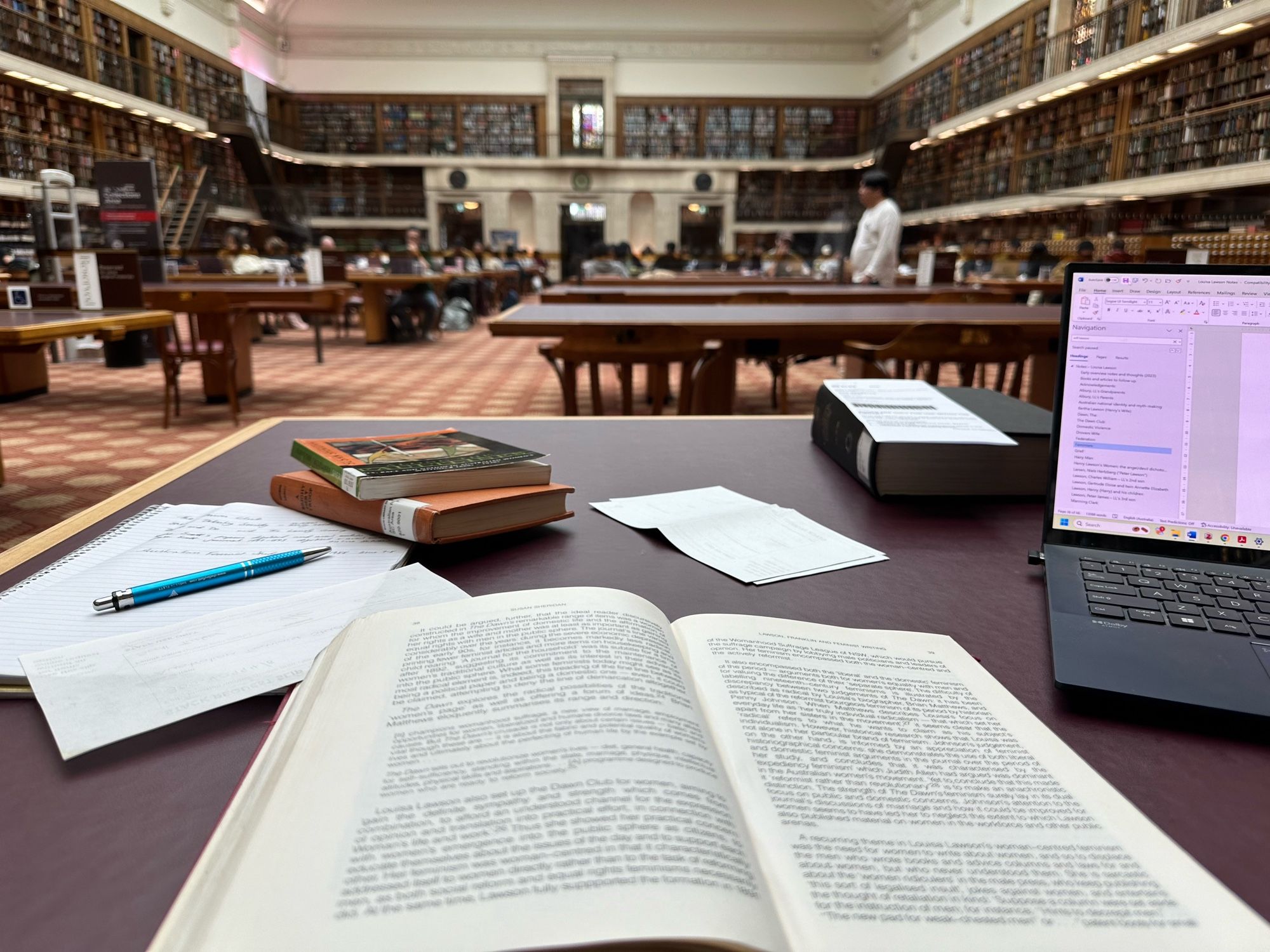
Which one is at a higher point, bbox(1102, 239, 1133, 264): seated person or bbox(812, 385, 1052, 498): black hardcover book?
bbox(1102, 239, 1133, 264): seated person

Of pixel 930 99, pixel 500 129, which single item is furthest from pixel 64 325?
pixel 500 129

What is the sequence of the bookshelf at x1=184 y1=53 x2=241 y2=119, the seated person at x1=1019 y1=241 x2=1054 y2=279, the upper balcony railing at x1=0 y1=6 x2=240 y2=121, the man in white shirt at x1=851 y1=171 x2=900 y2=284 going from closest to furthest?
1. the man in white shirt at x1=851 y1=171 x2=900 y2=284
2. the seated person at x1=1019 y1=241 x2=1054 y2=279
3. the upper balcony railing at x1=0 y1=6 x2=240 y2=121
4. the bookshelf at x1=184 y1=53 x2=241 y2=119

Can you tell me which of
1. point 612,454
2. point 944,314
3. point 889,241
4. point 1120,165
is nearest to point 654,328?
point 944,314

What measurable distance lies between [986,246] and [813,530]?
14.9m

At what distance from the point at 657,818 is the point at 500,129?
63.3 feet

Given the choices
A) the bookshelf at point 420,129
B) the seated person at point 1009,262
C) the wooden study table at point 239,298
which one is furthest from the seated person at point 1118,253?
the bookshelf at point 420,129

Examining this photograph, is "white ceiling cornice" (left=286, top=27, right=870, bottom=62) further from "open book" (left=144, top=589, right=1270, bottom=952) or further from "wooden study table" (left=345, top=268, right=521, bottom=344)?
"open book" (left=144, top=589, right=1270, bottom=952)

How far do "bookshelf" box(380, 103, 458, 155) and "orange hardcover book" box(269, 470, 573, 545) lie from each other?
18.6 meters

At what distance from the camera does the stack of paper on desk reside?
697 mm

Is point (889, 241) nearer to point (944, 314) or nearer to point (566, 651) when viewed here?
point (944, 314)

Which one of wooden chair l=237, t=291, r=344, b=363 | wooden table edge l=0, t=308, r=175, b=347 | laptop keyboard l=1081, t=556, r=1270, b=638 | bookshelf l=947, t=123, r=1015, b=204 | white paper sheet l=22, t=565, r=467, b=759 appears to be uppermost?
bookshelf l=947, t=123, r=1015, b=204

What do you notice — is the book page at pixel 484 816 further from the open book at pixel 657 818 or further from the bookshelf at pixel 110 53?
the bookshelf at pixel 110 53

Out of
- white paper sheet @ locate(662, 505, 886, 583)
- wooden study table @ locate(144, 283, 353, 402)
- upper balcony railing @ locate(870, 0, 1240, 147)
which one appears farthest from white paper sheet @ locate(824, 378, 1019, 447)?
upper balcony railing @ locate(870, 0, 1240, 147)

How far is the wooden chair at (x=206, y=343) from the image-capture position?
13.8 ft
